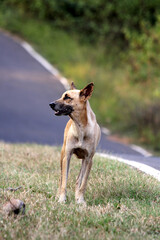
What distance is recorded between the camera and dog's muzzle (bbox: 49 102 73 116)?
7.14 metres

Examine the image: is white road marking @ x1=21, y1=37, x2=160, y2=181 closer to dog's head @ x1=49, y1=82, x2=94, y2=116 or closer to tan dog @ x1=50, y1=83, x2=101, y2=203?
tan dog @ x1=50, y1=83, x2=101, y2=203

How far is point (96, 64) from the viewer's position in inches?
1001

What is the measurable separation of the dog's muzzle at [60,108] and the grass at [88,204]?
40.8 inches

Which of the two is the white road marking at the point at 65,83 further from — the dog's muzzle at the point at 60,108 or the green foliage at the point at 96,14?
the green foliage at the point at 96,14

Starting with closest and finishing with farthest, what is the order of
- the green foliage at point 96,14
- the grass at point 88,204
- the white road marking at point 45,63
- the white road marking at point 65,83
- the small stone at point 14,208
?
the grass at point 88,204, the small stone at point 14,208, the white road marking at point 65,83, the white road marking at point 45,63, the green foliage at point 96,14

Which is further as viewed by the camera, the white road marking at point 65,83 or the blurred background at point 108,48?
the blurred background at point 108,48

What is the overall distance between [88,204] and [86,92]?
1367mm

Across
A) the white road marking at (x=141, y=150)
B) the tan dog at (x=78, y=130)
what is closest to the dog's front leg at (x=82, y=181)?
the tan dog at (x=78, y=130)

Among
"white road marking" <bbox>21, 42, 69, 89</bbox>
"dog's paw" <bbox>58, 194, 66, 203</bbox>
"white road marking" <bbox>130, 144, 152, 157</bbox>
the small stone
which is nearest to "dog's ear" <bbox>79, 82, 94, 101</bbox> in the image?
"dog's paw" <bbox>58, 194, 66, 203</bbox>

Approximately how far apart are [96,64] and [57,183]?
1750 centimetres

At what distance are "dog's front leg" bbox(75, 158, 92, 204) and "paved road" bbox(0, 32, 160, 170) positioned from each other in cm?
Answer: 592

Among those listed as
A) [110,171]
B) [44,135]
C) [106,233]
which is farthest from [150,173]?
[44,135]

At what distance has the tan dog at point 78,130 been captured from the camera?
23.9ft

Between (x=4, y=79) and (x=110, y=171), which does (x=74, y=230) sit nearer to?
(x=110, y=171)
